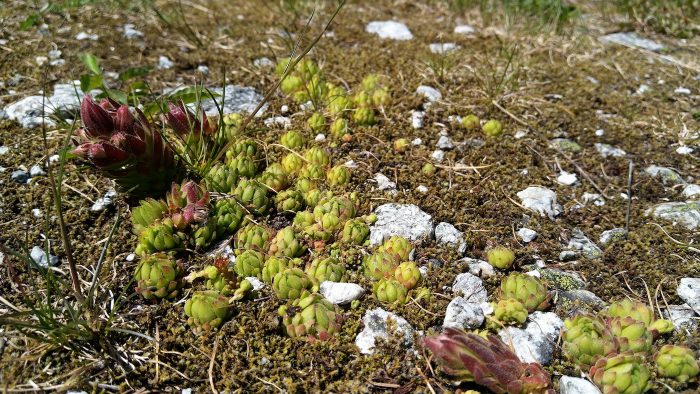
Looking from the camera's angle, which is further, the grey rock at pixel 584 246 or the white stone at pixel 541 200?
the white stone at pixel 541 200

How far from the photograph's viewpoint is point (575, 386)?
2.44 metres

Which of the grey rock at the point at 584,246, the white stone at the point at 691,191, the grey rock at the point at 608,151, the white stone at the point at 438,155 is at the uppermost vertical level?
the white stone at the point at 691,191

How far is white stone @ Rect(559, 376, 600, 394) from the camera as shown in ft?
7.94

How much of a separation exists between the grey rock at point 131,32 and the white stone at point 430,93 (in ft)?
8.23

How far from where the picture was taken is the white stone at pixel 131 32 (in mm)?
4828

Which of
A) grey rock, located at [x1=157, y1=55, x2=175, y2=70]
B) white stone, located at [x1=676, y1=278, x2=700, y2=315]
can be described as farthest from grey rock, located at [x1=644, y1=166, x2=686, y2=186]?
grey rock, located at [x1=157, y1=55, x2=175, y2=70]

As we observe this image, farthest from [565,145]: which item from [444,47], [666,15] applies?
[666,15]

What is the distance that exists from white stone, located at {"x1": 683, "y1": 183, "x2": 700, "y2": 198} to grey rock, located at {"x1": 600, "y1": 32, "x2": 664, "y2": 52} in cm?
224

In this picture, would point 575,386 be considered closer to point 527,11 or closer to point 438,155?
point 438,155

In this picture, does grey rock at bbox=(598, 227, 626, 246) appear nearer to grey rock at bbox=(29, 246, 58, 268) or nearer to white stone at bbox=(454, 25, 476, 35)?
white stone at bbox=(454, 25, 476, 35)

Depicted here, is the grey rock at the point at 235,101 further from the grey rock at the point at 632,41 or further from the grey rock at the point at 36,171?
the grey rock at the point at 632,41

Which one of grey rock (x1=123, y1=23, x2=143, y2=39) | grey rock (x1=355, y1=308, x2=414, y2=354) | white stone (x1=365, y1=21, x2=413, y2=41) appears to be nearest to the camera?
grey rock (x1=355, y1=308, x2=414, y2=354)

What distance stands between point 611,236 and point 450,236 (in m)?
0.98

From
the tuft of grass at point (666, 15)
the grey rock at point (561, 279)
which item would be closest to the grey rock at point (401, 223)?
the grey rock at point (561, 279)
